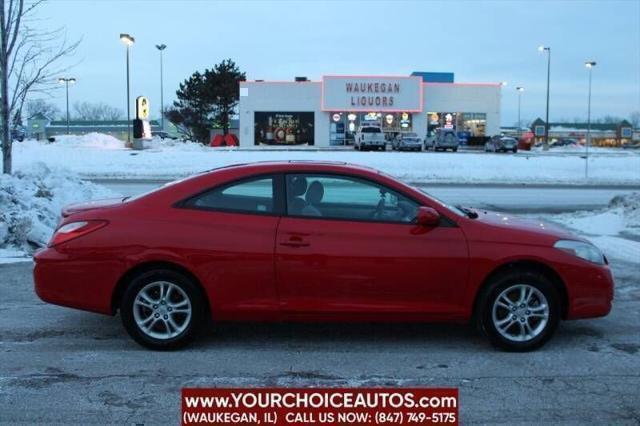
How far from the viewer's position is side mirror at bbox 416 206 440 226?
5438 mm

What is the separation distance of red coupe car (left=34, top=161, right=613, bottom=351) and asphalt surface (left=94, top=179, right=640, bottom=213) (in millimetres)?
11192

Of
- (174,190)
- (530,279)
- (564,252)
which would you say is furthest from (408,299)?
(174,190)

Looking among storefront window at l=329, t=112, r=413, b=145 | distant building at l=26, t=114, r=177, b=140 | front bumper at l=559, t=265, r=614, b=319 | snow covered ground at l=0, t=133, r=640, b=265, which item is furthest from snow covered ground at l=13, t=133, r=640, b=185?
distant building at l=26, t=114, r=177, b=140

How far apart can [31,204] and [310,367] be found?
705cm

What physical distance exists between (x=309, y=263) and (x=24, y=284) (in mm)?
4186

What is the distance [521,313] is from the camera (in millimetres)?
5594

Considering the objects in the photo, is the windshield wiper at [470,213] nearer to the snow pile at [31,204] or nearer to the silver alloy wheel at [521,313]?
the silver alloy wheel at [521,313]

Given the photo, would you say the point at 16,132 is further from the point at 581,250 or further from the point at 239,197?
the point at 581,250

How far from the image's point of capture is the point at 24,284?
7.91 meters

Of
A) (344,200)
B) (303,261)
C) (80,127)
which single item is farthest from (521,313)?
(80,127)

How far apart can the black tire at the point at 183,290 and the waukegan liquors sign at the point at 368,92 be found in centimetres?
5465

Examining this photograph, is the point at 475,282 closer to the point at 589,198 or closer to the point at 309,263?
the point at 309,263

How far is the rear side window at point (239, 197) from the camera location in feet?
18.4

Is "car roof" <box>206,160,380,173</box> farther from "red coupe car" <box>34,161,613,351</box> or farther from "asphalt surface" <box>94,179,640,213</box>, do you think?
"asphalt surface" <box>94,179,640,213</box>
